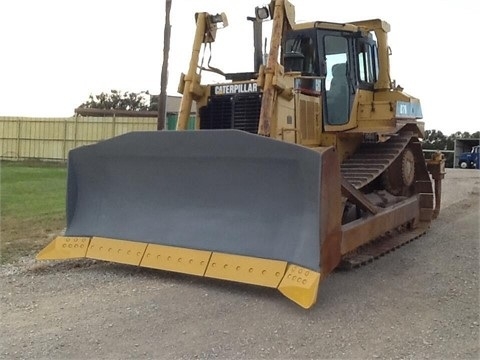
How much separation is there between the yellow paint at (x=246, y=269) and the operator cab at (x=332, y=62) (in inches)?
99.3

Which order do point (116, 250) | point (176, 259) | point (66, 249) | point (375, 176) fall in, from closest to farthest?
point (176, 259) < point (116, 250) < point (66, 249) < point (375, 176)

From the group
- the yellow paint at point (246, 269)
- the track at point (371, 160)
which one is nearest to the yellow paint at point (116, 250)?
the yellow paint at point (246, 269)

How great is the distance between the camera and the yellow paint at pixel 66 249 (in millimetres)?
5521

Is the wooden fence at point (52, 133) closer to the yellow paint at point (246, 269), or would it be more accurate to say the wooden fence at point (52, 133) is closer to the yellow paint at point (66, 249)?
the yellow paint at point (66, 249)

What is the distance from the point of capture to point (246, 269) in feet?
15.4

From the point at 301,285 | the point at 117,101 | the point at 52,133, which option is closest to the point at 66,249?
the point at 301,285

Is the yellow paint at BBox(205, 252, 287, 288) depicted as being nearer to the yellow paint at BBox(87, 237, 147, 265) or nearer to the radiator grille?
the yellow paint at BBox(87, 237, 147, 265)

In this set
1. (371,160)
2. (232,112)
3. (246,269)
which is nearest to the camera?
(246,269)

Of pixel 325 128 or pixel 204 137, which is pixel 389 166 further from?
pixel 204 137

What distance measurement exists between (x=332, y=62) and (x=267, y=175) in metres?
2.75

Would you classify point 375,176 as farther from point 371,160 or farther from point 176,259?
point 176,259

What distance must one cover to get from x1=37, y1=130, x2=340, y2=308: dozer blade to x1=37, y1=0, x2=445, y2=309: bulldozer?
0.03ft

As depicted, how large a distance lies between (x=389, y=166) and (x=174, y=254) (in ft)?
10.8

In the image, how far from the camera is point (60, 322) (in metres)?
4.06
